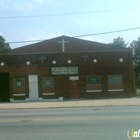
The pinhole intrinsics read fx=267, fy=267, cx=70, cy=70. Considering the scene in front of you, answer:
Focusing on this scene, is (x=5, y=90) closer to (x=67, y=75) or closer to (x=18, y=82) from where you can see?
Answer: (x=18, y=82)

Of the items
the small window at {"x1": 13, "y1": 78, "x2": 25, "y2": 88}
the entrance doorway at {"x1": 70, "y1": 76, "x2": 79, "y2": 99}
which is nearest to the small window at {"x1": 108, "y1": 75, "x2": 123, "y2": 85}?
the entrance doorway at {"x1": 70, "y1": 76, "x2": 79, "y2": 99}

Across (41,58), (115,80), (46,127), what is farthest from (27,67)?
(46,127)

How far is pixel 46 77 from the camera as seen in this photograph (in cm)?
2803

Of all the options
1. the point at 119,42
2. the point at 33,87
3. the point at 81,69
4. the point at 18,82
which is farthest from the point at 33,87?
the point at 119,42

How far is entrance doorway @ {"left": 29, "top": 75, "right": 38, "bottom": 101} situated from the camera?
2792 centimetres

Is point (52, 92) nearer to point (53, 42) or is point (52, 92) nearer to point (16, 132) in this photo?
point (53, 42)

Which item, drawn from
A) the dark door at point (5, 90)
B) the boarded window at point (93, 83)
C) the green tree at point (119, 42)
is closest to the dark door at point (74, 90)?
the boarded window at point (93, 83)

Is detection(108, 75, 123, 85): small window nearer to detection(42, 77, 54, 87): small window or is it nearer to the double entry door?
detection(42, 77, 54, 87): small window

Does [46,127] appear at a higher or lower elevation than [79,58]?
lower

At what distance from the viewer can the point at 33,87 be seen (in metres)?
28.0

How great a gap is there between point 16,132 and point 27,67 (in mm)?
19439

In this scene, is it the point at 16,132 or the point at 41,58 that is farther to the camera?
the point at 41,58

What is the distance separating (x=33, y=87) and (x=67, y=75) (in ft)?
12.4

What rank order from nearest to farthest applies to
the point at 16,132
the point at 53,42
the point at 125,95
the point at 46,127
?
the point at 16,132 < the point at 46,127 < the point at 125,95 < the point at 53,42
